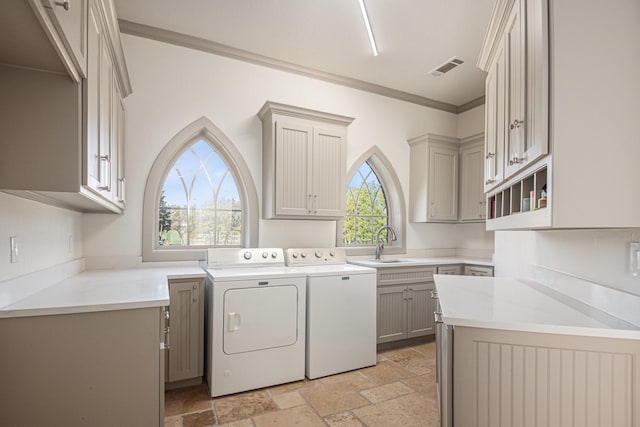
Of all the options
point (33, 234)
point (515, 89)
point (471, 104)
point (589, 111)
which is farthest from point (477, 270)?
point (33, 234)

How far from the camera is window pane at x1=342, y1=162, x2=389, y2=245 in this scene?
4152mm

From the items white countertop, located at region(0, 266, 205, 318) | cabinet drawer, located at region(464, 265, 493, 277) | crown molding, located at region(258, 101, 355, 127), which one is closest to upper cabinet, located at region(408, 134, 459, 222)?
cabinet drawer, located at region(464, 265, 493, 277)

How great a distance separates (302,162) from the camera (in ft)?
10.9

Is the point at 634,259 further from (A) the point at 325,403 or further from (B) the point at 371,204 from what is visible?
(B) the point at 371,204

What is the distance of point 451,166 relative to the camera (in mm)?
4312

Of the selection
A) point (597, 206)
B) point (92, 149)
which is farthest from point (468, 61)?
point (92, 149)

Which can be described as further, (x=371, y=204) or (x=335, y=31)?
(x=371, y=204)

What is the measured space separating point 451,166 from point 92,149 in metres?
3.81

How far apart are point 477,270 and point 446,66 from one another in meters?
2.19

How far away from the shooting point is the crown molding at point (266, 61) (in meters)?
3.01

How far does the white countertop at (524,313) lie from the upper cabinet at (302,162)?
1.61 m

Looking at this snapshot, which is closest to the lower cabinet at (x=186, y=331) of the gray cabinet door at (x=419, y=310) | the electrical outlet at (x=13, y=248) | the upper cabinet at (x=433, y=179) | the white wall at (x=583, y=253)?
the electrical outlet at (x=13, y=248)

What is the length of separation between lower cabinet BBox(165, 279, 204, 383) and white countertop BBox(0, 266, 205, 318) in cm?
23

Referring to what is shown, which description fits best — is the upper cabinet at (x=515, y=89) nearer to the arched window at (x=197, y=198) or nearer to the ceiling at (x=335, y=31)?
the ceiling at (x=335, y=31)
